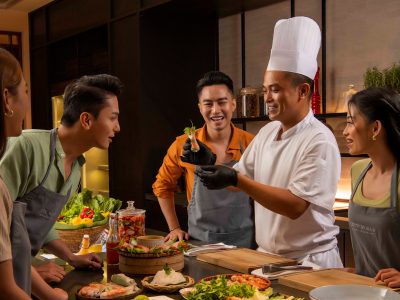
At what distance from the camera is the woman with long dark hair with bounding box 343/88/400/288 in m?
2.00

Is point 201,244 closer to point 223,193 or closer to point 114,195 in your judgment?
point 223,193

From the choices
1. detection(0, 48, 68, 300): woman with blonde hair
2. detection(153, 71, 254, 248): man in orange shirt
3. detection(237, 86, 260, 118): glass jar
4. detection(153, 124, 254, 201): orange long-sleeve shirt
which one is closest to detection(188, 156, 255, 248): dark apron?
detection(153, 71, 254, 248): man in orange shirt

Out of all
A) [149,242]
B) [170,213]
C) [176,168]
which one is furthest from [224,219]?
[149,242]

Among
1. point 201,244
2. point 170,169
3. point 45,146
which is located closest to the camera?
point 45,146

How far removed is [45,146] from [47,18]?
16.3 ft

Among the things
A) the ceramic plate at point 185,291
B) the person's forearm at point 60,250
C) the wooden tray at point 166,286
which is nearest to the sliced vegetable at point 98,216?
the person's forearm at point 60,250

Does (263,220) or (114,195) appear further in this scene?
(114,195)

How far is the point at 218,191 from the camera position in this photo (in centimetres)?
303

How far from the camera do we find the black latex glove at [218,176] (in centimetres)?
222

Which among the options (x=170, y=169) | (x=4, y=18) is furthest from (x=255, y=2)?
(x=4, y=18)

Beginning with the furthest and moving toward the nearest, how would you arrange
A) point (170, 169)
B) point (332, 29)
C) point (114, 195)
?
point (114, 195)
point (332, 29)
point (170, 169)

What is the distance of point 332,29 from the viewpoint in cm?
422

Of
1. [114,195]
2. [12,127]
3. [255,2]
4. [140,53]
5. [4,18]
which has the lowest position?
[114,195]

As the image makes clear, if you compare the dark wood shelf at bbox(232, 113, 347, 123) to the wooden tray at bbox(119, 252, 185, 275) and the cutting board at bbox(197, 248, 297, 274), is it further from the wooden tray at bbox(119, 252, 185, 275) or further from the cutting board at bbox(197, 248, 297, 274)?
the wooden tray at bbox(119, 252, 185, 275)
